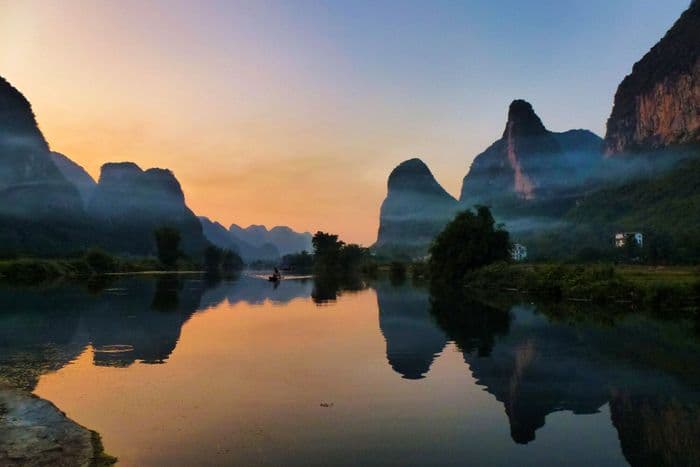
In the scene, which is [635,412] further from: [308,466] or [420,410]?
[308,466]

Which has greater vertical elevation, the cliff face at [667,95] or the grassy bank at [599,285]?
the cliff face at [667,95]

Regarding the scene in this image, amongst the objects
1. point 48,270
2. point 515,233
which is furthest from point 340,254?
point 48,270

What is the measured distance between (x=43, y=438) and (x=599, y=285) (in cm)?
4228

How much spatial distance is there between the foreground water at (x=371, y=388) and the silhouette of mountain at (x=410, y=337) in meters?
0.12

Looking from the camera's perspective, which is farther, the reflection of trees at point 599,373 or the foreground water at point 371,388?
the reflection of trees at point 599,373

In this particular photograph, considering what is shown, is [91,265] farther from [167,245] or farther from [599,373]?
[599,373]

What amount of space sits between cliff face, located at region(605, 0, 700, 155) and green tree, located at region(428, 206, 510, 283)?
3104 inches

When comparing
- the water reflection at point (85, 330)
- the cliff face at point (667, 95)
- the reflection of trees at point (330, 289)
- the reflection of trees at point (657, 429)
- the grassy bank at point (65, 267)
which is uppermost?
the cliff face at point (667, 95)

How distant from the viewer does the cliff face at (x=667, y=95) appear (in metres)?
146

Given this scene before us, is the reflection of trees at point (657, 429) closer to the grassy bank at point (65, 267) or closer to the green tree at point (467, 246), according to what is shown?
the green tree at point (467, 246)

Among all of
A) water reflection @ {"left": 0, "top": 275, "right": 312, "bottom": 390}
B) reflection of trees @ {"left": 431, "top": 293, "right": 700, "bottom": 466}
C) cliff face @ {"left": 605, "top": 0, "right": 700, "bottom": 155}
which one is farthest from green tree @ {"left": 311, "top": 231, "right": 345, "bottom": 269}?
reflection of trees @ {"left": 431, "top": 293, "right": 700, "bottom": 466}

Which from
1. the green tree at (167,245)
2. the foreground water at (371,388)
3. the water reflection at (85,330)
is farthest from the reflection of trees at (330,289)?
the green tree at (167,245)

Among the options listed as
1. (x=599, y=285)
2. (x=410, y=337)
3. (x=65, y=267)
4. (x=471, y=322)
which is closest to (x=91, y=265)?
(x=65, y=267)

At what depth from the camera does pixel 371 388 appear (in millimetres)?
17156
